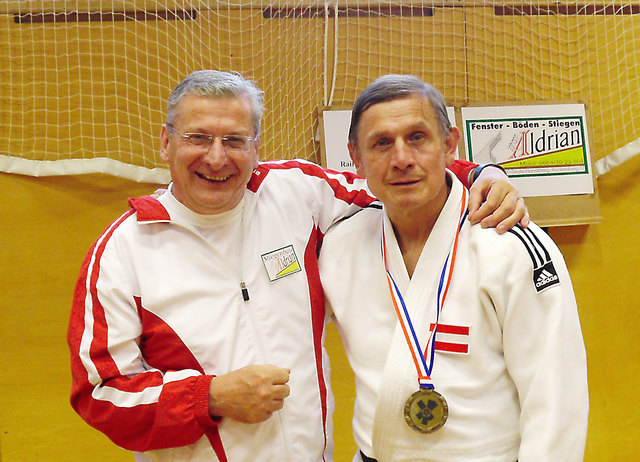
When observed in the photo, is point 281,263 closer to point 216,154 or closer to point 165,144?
point 216,154

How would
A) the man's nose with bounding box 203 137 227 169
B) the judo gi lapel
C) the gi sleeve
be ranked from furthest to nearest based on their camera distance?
the man's nose with bounding box 203 137 227 169
the judo gi lapel
the gi sleeve

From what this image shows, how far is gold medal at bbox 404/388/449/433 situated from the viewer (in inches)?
51.2

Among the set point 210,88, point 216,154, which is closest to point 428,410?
point 216,154

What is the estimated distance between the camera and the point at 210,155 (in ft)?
4.82

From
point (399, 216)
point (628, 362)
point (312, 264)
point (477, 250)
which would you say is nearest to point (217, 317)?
point (312, 264)

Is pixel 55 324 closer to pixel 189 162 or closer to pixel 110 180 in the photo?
pixel 110 180

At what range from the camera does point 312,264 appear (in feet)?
5.39

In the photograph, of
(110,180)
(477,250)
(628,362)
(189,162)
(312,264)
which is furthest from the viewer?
(628,362)

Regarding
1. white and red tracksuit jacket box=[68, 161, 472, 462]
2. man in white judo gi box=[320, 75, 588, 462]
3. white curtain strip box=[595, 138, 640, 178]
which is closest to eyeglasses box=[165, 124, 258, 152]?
white and red tracksuit jacket box=[68, 161, 472, 462]

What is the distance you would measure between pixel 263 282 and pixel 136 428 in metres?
0.48

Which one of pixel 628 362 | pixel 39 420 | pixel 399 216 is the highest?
pixel 399 216

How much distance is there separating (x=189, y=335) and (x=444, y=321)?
A: 642mm

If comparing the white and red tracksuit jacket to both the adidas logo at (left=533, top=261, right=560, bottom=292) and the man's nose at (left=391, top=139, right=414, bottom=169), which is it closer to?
the man's nose at (left=391, top=139, right=414, bottom=169)

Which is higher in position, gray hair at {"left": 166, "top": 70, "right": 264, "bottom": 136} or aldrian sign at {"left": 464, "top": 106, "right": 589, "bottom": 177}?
aldrian sign at {"left": 464, "top": 106, "right": 589, "bottom": 177}
